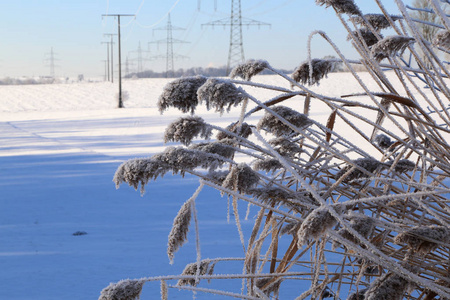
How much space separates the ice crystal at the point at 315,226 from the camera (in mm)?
654

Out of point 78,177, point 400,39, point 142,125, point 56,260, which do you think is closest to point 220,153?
point 400,39

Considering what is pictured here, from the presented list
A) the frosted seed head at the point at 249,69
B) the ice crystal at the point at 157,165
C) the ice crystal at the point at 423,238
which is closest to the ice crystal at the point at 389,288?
the ice crystal at the point at 423,238

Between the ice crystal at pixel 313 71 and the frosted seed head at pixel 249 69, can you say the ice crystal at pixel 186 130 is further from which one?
the ice crystal at pixel 313 71

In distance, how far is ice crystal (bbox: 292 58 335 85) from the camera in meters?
1.31

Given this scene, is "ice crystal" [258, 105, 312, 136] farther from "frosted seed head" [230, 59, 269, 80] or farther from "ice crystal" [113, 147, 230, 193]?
"ice crystal" [113, 147, 230, 193]

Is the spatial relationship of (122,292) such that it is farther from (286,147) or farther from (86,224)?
(86,224)

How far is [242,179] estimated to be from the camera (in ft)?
3.23

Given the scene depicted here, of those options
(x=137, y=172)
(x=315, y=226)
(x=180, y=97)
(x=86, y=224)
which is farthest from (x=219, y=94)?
(x=86, y=224)

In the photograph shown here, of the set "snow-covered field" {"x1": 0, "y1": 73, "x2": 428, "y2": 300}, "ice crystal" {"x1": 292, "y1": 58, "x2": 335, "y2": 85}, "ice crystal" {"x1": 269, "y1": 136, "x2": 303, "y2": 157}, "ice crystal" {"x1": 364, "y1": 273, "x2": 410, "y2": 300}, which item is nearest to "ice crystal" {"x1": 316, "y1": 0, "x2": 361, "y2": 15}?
"ice crystal" {"x1": 292, "y1": 58, "x2": 335, "y2": 85}

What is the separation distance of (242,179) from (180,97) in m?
0.21

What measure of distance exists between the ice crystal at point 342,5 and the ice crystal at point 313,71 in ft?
0.44

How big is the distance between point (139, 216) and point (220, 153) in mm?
2577

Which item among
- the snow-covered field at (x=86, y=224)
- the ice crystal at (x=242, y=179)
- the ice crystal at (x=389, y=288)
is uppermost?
the ice crystal at (x=242, y=179)

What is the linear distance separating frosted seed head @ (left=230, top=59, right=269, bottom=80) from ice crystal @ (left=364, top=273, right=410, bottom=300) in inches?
20.8
